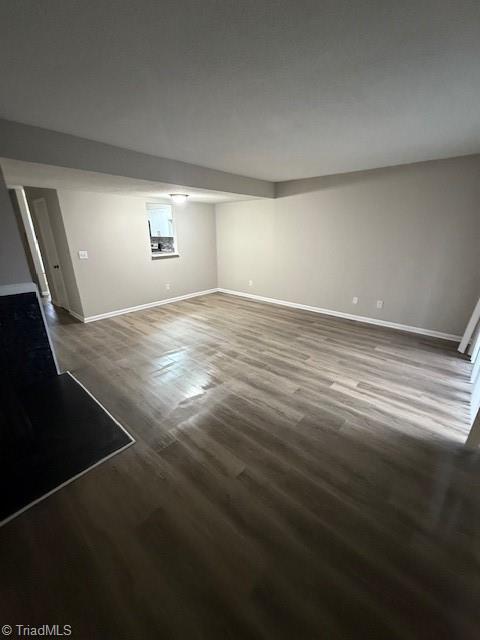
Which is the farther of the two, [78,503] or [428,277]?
[428,277]

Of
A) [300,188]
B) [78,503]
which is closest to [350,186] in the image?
[300,188]

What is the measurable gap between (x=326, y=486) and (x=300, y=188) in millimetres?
4670

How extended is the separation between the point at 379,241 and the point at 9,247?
4.73 meters

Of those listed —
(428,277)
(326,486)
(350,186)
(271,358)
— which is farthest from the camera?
(350,186)

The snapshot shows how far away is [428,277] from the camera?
3.72 metres

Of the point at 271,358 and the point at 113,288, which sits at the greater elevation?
the point at 113,288

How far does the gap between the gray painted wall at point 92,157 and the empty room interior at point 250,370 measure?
0.06 ft

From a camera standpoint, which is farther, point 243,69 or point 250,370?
point 250,370

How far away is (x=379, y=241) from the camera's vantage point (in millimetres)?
4023

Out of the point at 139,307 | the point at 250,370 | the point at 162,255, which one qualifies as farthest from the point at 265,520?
the point at 162,255

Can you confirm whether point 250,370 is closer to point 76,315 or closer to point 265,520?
point 265,520

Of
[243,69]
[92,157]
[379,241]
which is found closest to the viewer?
[243,69]

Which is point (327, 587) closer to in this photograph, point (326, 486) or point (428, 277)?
point (326, 486)

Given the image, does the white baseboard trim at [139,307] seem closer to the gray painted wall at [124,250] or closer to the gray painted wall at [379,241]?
the gray painted wall at [124,250]
